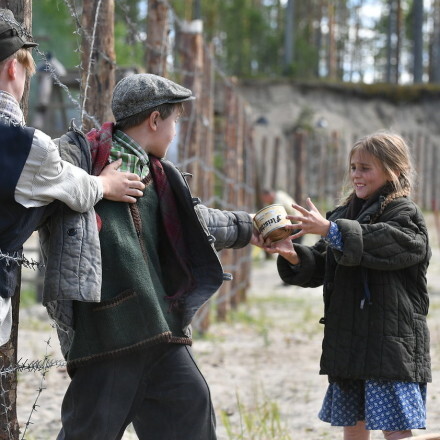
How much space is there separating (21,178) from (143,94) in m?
0.53

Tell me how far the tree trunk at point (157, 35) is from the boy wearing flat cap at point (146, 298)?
2.72 m

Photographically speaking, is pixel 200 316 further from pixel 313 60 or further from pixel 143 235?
pixel 313 60

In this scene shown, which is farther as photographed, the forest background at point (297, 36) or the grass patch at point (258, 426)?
the forest background at point (297, 36)

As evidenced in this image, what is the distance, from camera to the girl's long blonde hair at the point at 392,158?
125 inches

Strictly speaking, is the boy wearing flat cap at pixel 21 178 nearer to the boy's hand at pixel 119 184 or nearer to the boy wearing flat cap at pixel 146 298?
the boy's hand at pixel 119 184

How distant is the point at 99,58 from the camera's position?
13.1ft

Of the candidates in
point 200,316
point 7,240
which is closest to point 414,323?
point 7,240

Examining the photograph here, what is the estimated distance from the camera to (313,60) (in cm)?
3312

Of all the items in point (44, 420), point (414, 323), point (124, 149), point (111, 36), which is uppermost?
point (111, 36)

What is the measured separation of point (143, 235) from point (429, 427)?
1962mm

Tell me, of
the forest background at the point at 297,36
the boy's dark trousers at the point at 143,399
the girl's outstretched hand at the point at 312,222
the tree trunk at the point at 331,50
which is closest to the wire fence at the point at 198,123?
the boy's dark trousers at the point at 143,399

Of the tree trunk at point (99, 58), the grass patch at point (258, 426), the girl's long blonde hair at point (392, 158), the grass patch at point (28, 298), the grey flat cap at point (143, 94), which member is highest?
the tree trunk at point (99, 58)

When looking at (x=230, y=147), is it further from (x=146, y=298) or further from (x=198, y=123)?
(x=146, y=298)

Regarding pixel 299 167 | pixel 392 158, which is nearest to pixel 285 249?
pixel 392 158
